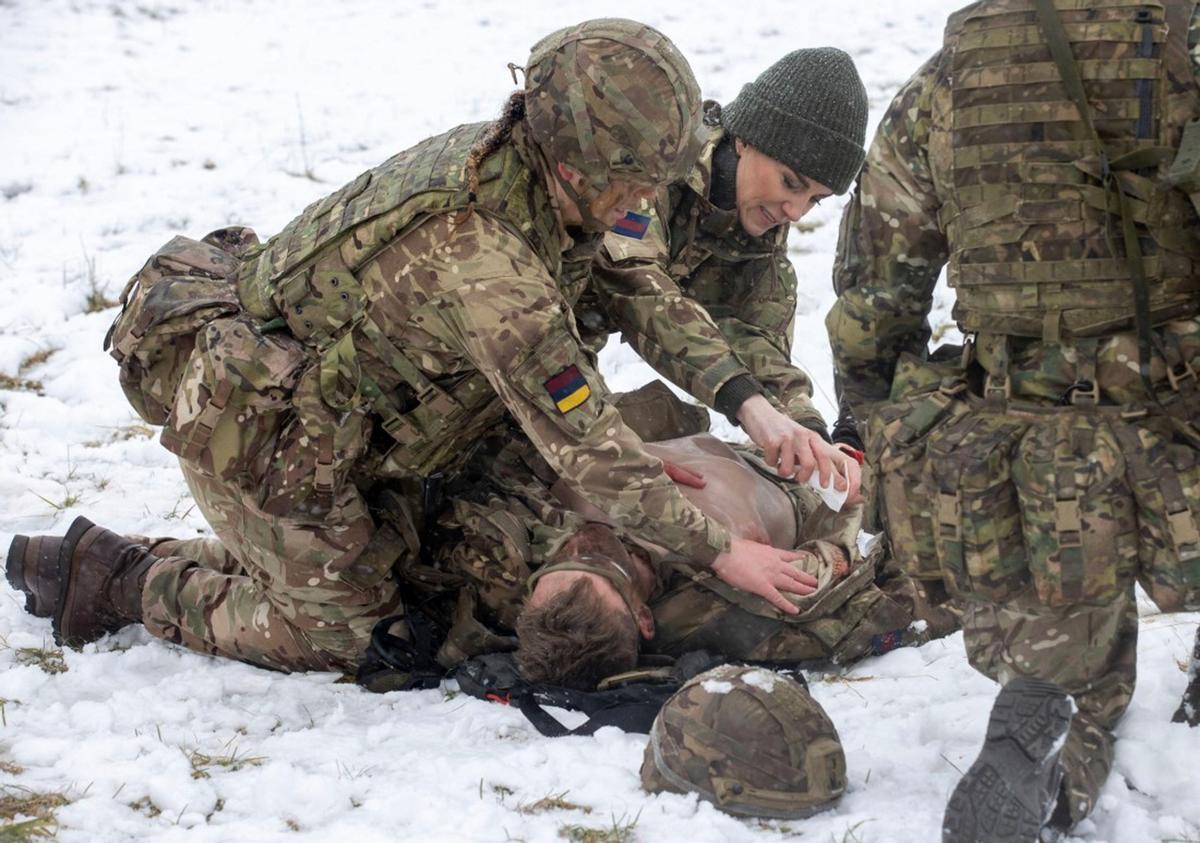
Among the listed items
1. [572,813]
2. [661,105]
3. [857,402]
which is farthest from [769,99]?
[572,813]

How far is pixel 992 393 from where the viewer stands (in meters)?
2.97

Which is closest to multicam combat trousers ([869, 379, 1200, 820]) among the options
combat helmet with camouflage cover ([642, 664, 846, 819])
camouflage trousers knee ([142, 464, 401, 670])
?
combat helmet with camouflage cover ([642, 664, 846, 819])

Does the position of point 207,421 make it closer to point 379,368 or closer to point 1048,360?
point 379,368

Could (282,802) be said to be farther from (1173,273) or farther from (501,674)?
(1173,273)

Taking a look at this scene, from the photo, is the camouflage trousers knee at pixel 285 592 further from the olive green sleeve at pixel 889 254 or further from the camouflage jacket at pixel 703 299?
the olive green sleeve at pixel 889 254

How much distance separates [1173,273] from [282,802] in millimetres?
2280

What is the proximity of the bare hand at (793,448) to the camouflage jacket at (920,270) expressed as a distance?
526mm

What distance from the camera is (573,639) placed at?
3791 millimetres

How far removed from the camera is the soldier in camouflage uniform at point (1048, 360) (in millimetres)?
2650

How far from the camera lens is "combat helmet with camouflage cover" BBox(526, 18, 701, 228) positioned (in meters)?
3.36

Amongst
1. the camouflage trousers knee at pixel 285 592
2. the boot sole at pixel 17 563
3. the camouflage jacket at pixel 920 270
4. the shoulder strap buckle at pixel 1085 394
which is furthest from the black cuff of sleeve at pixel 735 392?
the boot sole at pixel 17 563

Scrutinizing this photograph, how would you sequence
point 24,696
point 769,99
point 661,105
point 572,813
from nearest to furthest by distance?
point 572,813 → point 661,105 → point 24,696 → point 769,99

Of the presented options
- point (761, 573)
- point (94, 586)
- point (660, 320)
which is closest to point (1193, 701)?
point (761, 573)

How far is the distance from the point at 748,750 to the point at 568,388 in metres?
1.02
